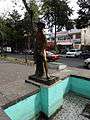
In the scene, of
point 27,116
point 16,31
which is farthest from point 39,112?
point 16,31

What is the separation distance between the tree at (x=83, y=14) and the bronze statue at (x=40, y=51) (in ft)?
86.0

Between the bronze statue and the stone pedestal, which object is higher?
the bronze statue

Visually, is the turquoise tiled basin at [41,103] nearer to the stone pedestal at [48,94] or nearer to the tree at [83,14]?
the stone pedestal at [48,94]

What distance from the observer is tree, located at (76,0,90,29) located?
3230cm

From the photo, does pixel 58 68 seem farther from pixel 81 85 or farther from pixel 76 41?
pixel 76 41

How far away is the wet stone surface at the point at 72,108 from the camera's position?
8.21 metres

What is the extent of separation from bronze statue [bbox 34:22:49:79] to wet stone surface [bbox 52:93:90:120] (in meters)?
1.77

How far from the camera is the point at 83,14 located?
33.1 meters

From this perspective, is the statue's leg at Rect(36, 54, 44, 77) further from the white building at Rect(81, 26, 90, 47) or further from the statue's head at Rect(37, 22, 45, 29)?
the white building at Rect(81, 26, 90, 47)

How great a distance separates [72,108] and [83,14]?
26455 mm

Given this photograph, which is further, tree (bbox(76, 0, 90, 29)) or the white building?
the white building

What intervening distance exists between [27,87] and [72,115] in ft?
7.31

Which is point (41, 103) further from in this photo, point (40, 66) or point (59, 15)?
point (59, 15)

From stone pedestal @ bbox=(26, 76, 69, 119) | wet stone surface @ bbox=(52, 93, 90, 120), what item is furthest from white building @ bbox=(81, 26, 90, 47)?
stone pedestal @ bbox=(26, 76, 69, 119)
